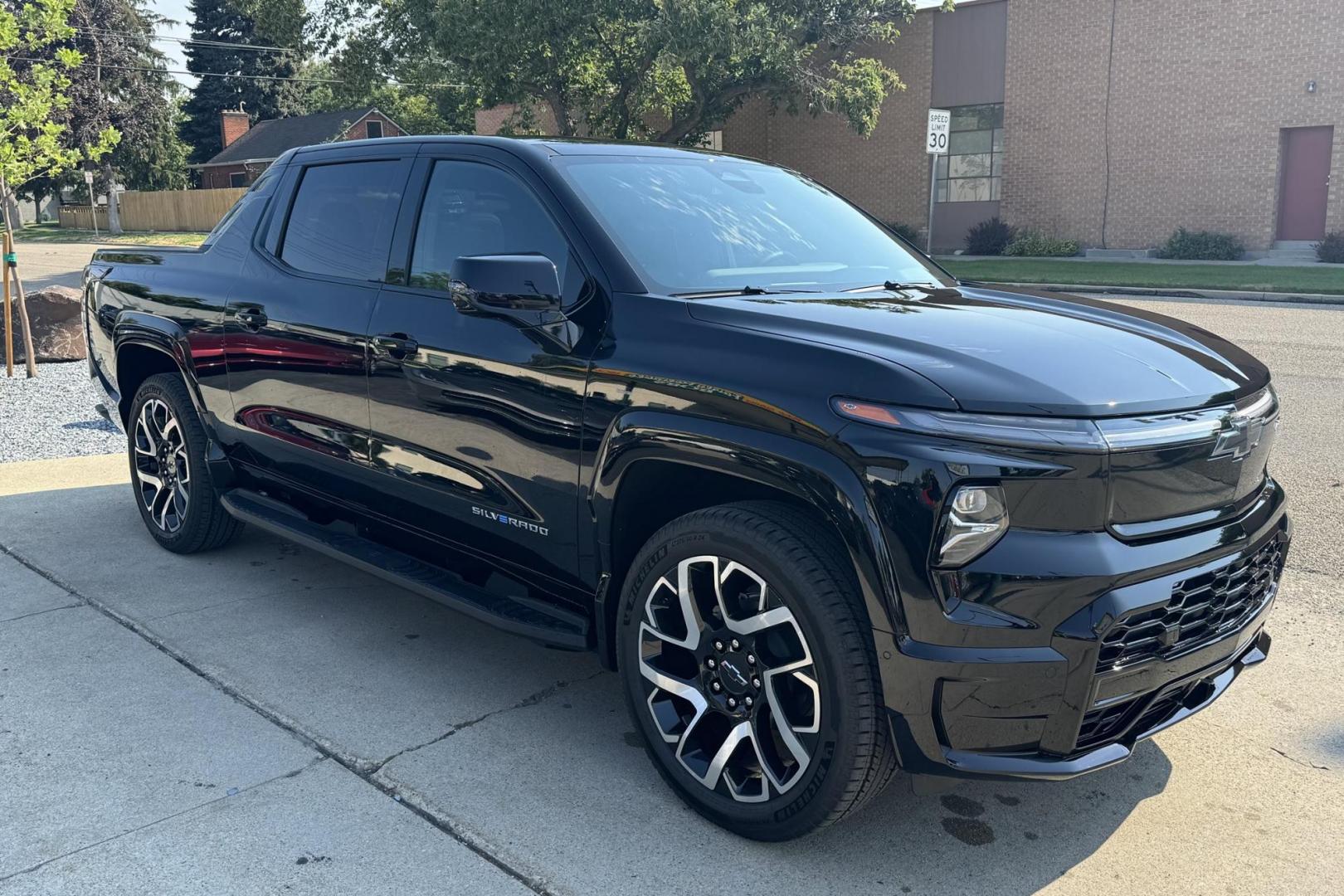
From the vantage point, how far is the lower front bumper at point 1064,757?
2598 mm

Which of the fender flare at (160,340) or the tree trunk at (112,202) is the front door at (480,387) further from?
the tree trunk at (112,202)

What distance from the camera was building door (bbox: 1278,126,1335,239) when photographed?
79.4ft

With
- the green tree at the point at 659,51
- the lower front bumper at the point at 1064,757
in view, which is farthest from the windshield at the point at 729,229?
the green tree at the point at 659,51

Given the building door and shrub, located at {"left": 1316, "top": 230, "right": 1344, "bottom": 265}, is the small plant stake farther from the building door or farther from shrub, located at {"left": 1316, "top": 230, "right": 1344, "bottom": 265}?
the building door

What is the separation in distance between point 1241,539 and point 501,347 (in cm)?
220

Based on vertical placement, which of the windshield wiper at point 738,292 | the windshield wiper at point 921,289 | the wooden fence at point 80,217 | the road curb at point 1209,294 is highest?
the wooden fence at point 80,217

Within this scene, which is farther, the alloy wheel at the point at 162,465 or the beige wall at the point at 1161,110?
the beige wall at the point at 1161,110

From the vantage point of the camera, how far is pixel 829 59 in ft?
100

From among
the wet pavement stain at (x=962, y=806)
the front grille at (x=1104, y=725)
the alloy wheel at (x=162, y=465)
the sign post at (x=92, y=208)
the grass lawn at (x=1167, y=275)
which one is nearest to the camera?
the front grille at (x=1104, y=725)

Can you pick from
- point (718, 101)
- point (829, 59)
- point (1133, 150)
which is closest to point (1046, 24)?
point (1133, 150)

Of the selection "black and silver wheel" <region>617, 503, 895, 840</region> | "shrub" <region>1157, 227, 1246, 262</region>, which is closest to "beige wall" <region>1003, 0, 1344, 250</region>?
"shrub" <region>1157, 227, 1246, 262</region>

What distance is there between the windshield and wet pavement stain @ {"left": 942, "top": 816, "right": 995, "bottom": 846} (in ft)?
5.55

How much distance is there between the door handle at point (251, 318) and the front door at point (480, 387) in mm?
851

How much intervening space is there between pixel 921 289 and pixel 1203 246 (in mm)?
24452
